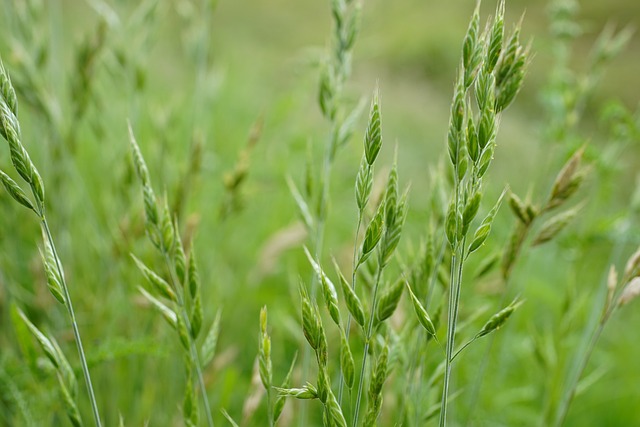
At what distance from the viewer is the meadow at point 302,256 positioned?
73 centimetres

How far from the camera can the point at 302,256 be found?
7.73 ft

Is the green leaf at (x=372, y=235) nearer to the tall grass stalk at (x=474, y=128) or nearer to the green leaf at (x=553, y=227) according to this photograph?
the tall grass stalk at (x=474, y=128)

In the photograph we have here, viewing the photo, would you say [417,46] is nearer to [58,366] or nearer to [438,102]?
[438,102]

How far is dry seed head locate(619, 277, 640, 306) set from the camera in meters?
0.87

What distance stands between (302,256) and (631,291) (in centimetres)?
156

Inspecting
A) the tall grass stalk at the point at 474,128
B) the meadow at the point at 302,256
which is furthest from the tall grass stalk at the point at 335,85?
the tall grass stalk at the point at 474,128

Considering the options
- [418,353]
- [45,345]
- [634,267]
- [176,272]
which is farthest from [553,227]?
[45,345]

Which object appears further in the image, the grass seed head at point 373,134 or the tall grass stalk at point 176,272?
the tall grass stalk at point 176,272

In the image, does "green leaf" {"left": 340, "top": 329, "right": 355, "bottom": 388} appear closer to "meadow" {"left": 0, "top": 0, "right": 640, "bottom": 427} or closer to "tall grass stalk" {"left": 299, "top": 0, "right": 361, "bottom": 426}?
"meadow" {"left": 0, "top": 0, "right": 640, "bottom": 427}

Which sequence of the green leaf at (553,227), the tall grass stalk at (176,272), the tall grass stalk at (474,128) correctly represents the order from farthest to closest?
the green leaf at (553,227)
the tall grass stalk at (176,272)
the tall grass stalk at (474,128)

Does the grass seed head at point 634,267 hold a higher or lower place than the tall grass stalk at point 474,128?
lower

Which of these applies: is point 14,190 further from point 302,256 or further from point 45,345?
point 302,256

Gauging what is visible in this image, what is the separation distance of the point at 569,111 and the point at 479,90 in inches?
30.7

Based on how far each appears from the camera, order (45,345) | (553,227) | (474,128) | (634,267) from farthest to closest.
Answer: (553,227), (634,267), (45,345), (474,128)
